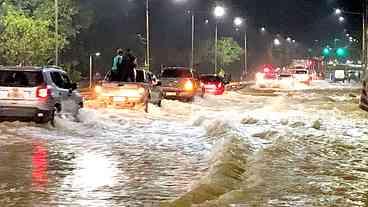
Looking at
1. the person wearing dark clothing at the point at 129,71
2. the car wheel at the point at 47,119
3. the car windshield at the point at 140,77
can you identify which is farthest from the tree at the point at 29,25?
the car wheel at the point at 47,119

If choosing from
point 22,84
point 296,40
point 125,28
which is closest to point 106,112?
point 22,84

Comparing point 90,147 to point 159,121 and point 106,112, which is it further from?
point 106,112

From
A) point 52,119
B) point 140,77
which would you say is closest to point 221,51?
point 140,77

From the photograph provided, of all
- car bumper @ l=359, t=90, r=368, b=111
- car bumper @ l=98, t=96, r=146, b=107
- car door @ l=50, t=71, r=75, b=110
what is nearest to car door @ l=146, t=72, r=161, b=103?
car bumper @ l=98, t=96, r=146, b=107

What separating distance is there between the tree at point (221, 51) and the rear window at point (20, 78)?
235ft

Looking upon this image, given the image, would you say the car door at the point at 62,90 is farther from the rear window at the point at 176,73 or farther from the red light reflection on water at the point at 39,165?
the rear window at the point at 176,73

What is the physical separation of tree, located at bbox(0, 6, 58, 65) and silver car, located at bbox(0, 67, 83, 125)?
82.0ft

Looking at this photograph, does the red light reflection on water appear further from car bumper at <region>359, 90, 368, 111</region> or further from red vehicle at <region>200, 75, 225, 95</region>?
red vehicle at <region>200, 75, 225, 95</region>

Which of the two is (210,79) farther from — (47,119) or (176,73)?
(47,119)

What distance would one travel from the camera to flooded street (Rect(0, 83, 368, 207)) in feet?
34.0

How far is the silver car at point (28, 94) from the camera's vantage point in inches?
742

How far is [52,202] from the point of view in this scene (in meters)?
9.91

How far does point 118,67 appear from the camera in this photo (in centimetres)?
2800

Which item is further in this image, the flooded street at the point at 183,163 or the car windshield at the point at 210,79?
the car windshield at the point at 210,79
